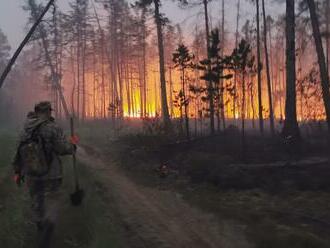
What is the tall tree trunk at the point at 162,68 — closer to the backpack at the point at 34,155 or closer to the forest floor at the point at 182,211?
the forest floor at the point at 182,211

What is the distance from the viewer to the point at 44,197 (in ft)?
23.7

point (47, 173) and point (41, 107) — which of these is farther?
point (41, 107)

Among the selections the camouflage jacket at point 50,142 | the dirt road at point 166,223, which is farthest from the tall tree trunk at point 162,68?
the camouflage jacket at point 50,142

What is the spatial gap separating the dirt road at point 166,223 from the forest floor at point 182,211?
0.02 meters

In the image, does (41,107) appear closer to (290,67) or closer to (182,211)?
(182,211)

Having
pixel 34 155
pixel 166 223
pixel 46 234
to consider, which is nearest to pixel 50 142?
pixel 34 155

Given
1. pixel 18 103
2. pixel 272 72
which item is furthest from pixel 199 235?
pixel 18 103

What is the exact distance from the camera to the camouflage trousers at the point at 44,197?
7.17 meters

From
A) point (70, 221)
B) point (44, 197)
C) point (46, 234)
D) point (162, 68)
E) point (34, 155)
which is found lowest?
point (70, 221)

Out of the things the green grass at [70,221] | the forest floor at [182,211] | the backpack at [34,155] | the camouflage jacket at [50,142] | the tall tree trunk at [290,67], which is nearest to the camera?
the backpack at [34,155]

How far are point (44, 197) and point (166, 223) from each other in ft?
10.2

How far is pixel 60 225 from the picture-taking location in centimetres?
887

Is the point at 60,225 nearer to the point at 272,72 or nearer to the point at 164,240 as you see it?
the point at 164,240

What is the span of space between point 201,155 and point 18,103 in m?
78.1
